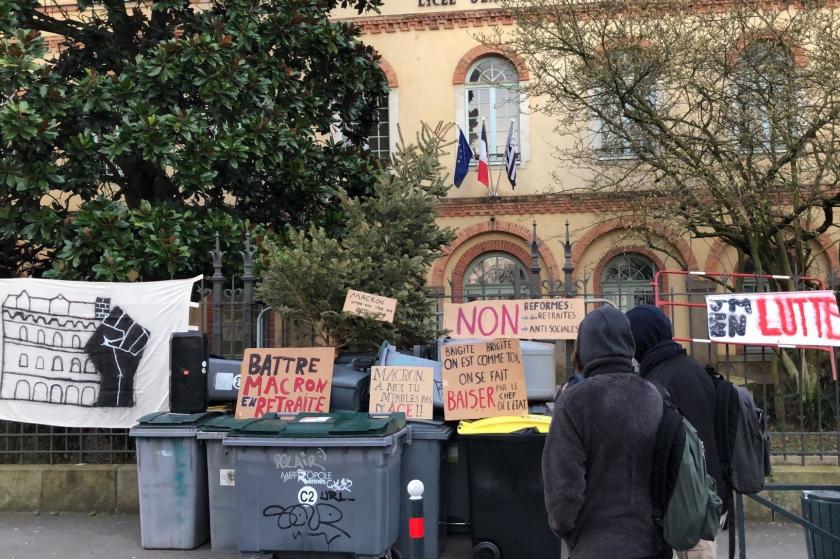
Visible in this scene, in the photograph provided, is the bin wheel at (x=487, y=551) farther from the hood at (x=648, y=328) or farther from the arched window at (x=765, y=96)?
the arched window at (x=765, y=96)

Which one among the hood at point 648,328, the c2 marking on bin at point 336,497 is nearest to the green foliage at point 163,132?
the c2 marking on bin at point 336,497

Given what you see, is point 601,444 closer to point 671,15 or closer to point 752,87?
point 752,87

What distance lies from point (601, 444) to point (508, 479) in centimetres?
303

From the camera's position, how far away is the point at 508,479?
5902 millimetres

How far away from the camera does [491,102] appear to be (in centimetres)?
1708

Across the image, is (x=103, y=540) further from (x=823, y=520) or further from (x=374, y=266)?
(x=823, y=520)

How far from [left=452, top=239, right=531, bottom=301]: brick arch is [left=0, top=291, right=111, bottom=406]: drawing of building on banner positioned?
32.5 feet

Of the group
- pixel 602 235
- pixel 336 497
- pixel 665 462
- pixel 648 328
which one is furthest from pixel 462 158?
pixel 665 462

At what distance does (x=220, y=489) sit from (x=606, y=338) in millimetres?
4333

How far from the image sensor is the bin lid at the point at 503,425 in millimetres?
5957

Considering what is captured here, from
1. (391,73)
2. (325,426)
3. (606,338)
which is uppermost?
(391,73)

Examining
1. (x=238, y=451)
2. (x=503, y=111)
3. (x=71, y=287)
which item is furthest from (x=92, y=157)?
(x=503, y=111)

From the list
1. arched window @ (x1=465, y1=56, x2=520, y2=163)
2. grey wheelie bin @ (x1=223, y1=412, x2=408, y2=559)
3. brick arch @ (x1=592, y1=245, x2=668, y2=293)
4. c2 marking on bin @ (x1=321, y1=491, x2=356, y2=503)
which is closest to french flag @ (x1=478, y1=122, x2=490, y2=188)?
arched window @ (x1=465, y1=56, x2=520, y2=163)

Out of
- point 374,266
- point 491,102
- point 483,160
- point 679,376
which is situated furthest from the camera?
point 491,102
